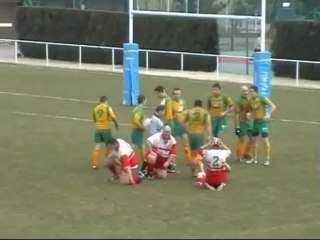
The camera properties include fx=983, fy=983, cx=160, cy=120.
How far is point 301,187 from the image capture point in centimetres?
1888

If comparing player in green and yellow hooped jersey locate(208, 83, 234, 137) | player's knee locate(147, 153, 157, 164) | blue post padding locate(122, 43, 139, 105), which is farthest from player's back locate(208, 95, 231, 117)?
blue post padding locate(122, 43, 139, 105)

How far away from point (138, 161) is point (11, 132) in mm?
6936

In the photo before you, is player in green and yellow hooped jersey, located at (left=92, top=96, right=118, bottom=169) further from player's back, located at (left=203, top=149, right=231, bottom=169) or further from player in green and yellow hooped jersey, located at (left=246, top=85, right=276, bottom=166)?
player in green and yellow hooped jersey, located at (left=246, top=85, right=276, bottom=166)

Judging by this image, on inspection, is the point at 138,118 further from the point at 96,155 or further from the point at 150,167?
the point at 96,155

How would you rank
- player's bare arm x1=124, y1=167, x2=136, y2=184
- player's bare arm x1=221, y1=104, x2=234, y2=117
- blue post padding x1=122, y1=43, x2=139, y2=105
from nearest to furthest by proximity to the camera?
player's bare arm x1=124, y1=167, x2=136, y2=184
player's bare arm x1=221, y1=104, x2=234, y2=117
blue post padding x1=122, y1=43, x2=139, y2=105

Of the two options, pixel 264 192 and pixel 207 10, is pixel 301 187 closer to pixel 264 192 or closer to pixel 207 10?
pixel 264 192

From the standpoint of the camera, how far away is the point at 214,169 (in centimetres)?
1853

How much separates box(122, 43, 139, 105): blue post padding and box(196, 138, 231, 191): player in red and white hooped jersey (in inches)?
546

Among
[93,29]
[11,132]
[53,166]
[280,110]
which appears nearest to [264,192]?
[53,166]

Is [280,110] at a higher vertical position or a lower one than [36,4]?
lower

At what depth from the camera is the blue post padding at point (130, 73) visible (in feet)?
108

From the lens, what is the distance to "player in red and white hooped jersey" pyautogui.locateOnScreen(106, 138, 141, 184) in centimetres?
1875

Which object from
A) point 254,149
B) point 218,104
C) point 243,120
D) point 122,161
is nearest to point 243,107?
point 243,120

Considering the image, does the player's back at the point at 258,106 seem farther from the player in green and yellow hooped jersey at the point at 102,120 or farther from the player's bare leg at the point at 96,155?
the player's bare leg at the point at 96,155
